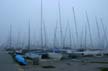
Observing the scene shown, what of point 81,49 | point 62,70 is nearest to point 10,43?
point 81,49

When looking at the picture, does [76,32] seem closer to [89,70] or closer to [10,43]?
[10,43]

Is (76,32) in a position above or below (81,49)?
above

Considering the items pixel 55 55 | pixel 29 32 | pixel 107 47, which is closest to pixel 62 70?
pixel 55 55

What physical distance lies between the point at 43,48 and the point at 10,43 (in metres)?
9.21

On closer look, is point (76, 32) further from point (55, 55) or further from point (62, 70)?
point (62, 70)

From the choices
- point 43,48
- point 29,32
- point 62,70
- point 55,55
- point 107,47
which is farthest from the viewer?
point 107,47

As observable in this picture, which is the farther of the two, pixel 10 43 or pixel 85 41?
pixel 10 43

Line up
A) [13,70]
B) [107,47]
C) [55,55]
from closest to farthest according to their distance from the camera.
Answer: [13,70]
[55,55]
[107,47]

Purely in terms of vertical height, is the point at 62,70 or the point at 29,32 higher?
the point at 29,32

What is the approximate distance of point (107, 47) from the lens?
151 feet

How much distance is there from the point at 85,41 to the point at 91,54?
272cm

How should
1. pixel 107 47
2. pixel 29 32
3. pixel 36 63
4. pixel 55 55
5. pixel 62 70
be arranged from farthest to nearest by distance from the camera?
pixel 107 47
pixel 29 32
pixel 55 55
pixel 36 63
pixel 62 70

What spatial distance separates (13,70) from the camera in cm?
1285

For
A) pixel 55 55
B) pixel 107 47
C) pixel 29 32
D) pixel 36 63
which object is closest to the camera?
pixel 36 63
